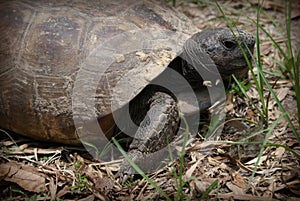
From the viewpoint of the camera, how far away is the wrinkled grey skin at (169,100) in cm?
273

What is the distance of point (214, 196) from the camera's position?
2.42 m

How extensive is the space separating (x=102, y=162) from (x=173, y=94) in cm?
84

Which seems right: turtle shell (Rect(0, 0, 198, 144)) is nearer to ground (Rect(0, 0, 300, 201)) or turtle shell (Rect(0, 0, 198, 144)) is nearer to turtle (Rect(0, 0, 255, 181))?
turtle (Rect(0, 0, 255, 181))

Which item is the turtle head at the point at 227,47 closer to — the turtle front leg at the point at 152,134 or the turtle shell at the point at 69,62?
the turtle shell at the point at 69,62

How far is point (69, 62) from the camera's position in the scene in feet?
9.15

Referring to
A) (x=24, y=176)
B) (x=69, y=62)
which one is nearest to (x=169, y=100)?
(x=69, y=62)

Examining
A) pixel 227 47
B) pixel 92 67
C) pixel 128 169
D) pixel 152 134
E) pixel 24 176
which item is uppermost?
pixel 227 47

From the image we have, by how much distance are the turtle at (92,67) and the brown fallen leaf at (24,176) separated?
0.30 m

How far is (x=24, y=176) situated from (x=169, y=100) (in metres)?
1.27

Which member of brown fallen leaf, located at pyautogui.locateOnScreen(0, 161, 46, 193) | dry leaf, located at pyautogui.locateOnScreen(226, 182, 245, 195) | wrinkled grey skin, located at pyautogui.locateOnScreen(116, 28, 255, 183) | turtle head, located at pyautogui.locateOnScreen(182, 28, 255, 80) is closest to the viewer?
dry leaf, located at pyautogui.locateOnScreen(226, 182, 245, 195)

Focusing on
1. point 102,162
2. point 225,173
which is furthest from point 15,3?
point 225,173

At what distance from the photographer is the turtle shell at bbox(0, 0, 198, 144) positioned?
2758 millimetres

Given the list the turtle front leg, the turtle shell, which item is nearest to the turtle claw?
the turtle front leg

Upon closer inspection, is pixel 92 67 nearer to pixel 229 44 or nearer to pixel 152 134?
Answer: pixel 152 134
